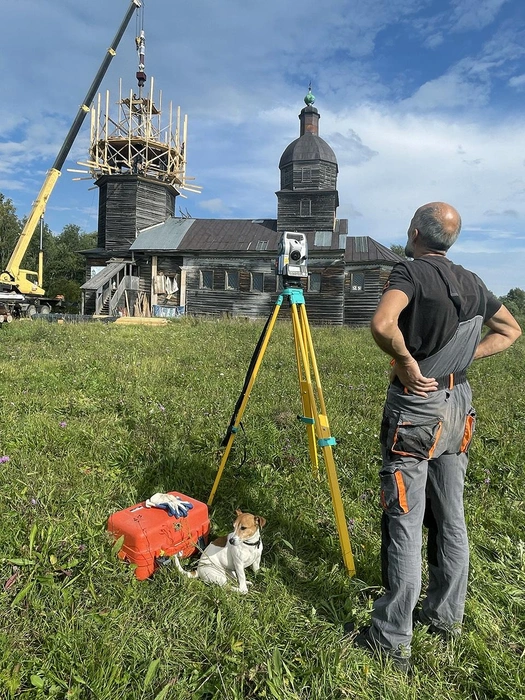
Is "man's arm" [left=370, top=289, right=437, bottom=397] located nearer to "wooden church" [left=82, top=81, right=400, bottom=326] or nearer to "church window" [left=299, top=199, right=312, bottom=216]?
"wooden church" [left=82, top=81, right=400, bottom=326]

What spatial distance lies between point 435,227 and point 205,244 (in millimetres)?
25534

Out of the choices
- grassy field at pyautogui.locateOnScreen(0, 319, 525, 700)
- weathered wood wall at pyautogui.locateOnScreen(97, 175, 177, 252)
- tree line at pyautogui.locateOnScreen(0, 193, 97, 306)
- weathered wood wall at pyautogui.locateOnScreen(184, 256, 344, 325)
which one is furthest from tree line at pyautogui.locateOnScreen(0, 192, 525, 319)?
grassy field at pyautogui.locateOnScreen(0, 319, 525, 700)

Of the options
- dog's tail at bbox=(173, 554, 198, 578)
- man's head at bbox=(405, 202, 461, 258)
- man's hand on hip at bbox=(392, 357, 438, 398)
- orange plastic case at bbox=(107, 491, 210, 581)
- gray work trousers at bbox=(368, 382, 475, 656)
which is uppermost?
man's head at bbox=(405, 202, 461, 258)

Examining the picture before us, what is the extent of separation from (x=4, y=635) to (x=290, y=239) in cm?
294

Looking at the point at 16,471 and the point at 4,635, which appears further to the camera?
the point at 16,471

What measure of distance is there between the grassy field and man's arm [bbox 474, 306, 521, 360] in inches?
61.4

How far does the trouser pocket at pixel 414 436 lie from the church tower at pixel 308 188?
2607cm

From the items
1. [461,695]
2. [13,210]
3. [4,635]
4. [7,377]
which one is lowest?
[461,695]

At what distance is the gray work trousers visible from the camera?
7.48ft

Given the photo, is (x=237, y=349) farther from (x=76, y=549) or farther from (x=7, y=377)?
(x=76, y=549)

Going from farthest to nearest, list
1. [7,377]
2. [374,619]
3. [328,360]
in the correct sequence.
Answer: [328,360], [7,377], [374,619]

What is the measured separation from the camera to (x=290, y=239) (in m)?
3.32

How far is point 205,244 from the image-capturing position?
26844mm

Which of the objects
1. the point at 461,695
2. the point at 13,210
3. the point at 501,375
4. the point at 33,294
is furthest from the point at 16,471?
the point at 13,210
